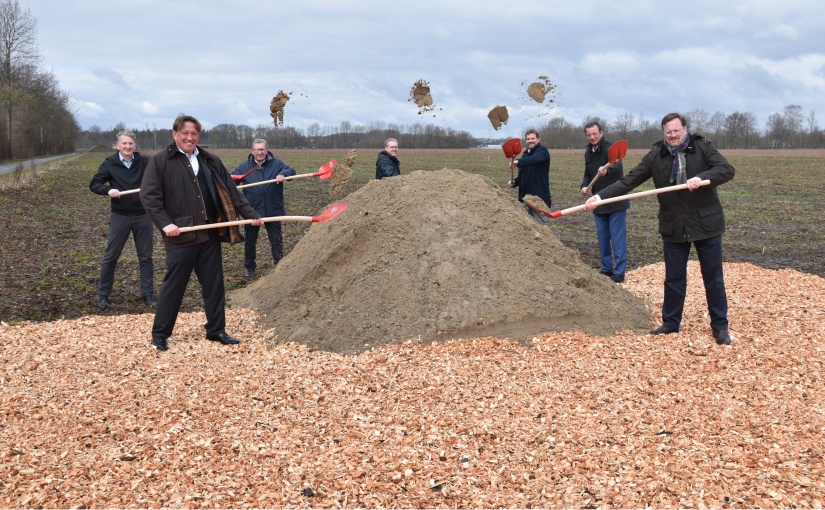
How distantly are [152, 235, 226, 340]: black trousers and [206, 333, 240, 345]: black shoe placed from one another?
37mm

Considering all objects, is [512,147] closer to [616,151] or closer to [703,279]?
[616,151]

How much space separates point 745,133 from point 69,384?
7441 centimetres

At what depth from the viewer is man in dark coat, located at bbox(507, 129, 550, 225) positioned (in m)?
8.48

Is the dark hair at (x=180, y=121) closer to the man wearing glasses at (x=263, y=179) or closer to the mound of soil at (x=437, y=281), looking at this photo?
the mound of soil at (x=437, y=281)

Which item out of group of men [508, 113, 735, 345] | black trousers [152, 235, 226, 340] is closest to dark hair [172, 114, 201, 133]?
black trousers [152, 235, 226, 340]

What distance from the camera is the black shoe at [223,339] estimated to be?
539 centimetres

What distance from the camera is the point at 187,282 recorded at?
521 cm

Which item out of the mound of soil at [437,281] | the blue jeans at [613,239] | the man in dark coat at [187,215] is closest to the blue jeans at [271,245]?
the mound of soil at [437,281]

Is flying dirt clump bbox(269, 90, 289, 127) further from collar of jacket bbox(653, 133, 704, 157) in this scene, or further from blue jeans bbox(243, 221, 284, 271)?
collar of jacket bbox(653, 133, 704, 157)

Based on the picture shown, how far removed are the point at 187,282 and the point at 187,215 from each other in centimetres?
58

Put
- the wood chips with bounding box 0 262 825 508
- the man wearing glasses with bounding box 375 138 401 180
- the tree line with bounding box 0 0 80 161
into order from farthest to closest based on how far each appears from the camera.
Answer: the tree line with bounding box 0 0 80 161, the man wearing glasses with bounding box 375 138 401 180, the wood chips with bounding box 0 262 825 508

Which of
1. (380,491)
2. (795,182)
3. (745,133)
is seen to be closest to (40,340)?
(380,491)

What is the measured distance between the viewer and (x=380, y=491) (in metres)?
3.17

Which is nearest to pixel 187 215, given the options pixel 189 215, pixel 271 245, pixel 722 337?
pixel 189 215
